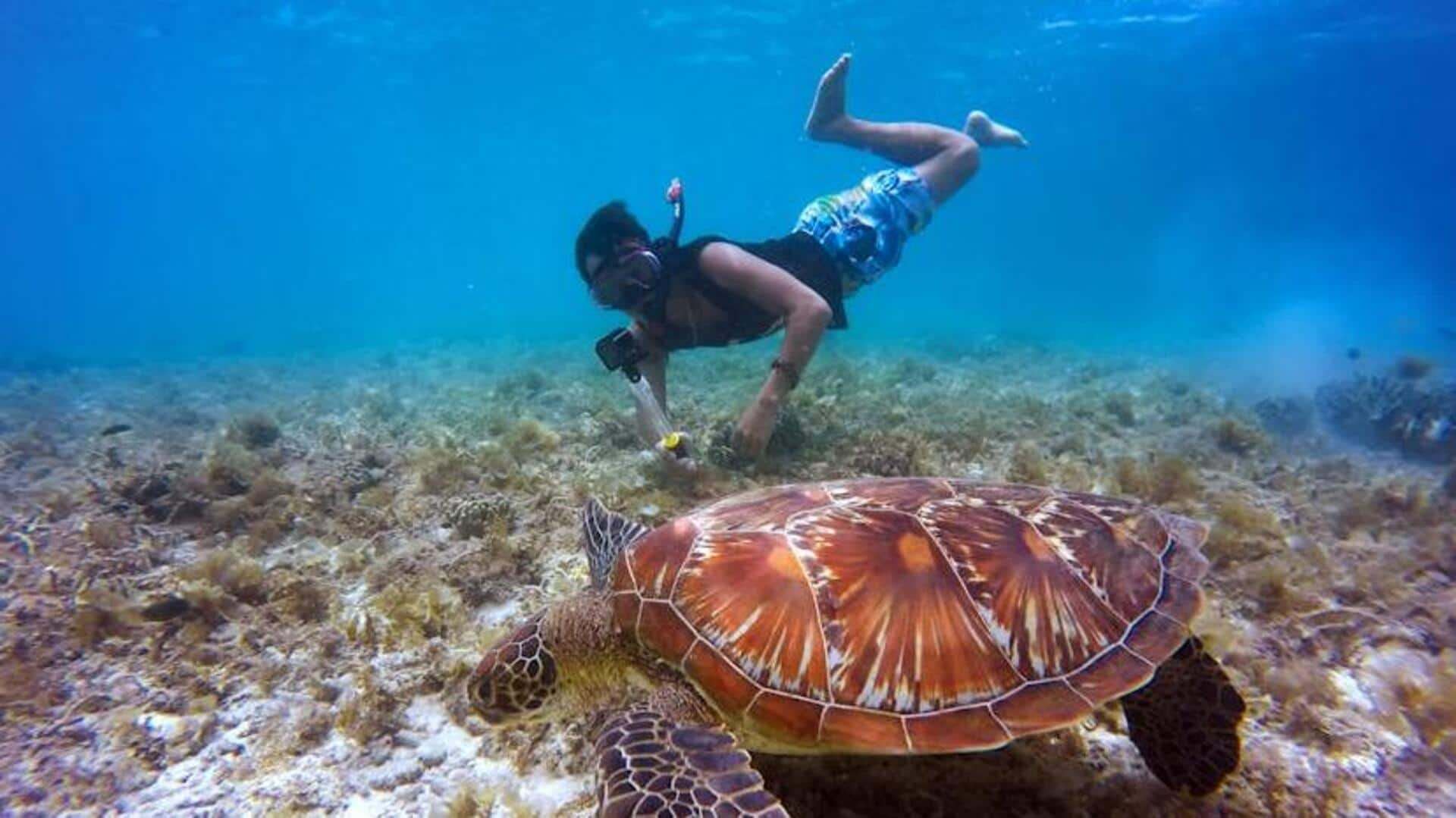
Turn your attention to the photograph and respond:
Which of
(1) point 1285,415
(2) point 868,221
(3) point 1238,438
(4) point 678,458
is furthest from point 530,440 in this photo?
(1) point 1285,415

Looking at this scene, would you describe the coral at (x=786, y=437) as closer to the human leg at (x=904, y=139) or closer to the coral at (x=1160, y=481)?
the coral at (x=1160, y=481)

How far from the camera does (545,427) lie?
6.16 m

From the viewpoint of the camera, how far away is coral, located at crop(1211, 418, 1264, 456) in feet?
19.8

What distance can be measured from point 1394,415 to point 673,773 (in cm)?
A: 942

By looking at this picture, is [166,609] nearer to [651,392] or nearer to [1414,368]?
[651,392]

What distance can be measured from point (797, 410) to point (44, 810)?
17.5ft

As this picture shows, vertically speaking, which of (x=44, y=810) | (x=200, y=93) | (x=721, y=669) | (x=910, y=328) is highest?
(x=200, y=93)

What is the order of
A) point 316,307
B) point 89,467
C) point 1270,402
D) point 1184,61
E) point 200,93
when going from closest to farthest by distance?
point 89,467
point 1270,402
point 1184,61
point 200,93
point 316,307

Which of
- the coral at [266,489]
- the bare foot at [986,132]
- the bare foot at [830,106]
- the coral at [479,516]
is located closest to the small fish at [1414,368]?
the bare foot at [986,132]

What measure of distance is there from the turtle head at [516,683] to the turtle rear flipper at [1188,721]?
6.65 feet

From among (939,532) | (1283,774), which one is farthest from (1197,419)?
(939,532)

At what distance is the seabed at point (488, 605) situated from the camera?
2.23 meters

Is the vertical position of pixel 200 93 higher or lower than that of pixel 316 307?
higher

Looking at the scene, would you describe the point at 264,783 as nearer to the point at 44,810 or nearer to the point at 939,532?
the point at 44,810
